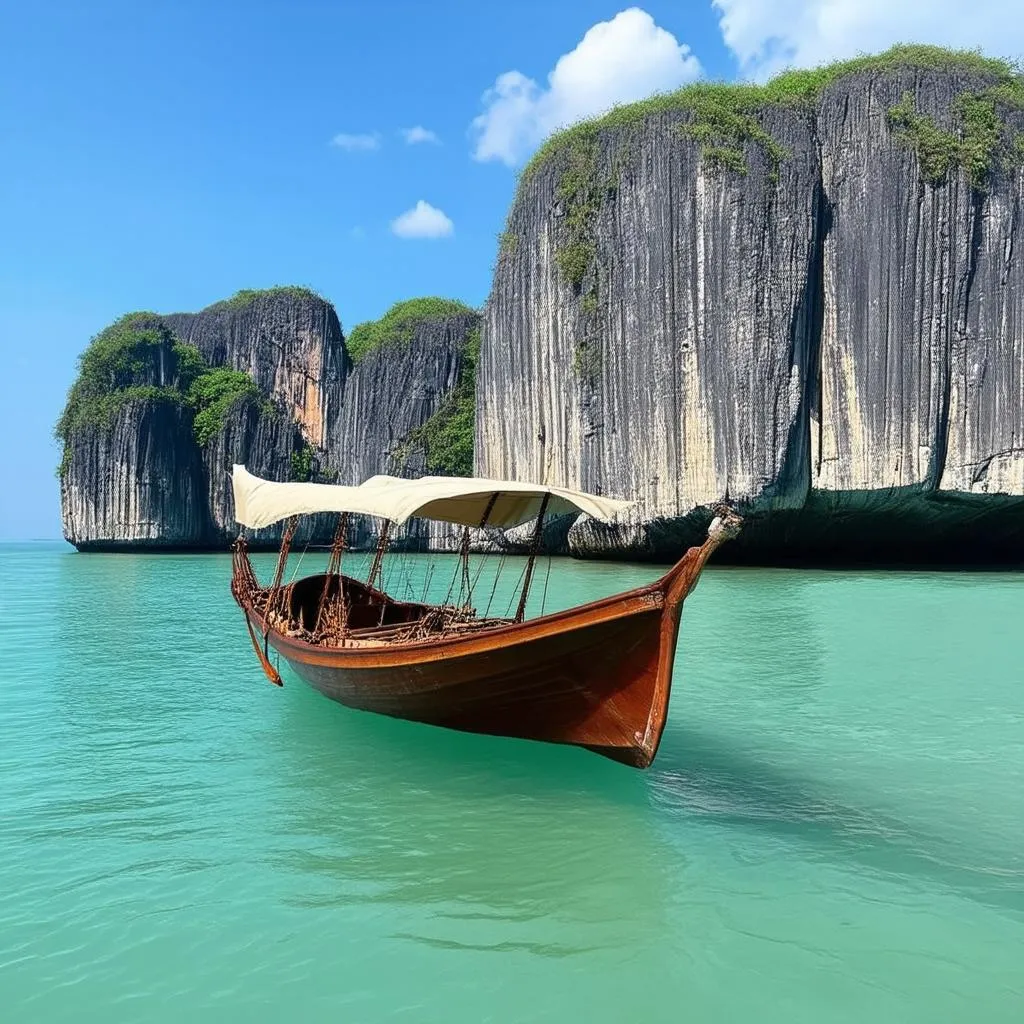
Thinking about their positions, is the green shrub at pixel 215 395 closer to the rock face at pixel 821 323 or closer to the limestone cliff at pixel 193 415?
the limestone cliff at pixel 193 415

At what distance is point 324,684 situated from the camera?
27.3 ft

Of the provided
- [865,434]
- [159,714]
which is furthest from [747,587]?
[159,714]

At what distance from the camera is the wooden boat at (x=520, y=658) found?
573cm

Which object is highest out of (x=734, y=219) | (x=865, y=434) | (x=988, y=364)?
(x=734, y=219)

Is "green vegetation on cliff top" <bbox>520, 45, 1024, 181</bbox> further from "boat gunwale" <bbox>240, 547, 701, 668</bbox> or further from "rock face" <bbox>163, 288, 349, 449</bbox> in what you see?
"rock face" <bbox>163, 288, 349, 449</bbox>

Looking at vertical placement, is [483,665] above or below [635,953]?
above

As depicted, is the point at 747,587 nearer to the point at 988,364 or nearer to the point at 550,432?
the point at 988,364

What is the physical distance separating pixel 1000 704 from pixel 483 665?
5391mm

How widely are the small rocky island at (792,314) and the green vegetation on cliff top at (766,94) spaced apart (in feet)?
0.24

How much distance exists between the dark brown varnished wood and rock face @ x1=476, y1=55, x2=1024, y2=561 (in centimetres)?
1798

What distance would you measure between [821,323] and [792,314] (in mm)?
1164

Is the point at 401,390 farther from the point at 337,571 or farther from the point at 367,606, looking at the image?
the point at 337,571

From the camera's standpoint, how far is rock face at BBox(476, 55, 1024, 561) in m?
23.0

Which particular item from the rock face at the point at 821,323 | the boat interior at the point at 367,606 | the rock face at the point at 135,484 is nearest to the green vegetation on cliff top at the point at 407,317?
the rock face at the point at 135,484
